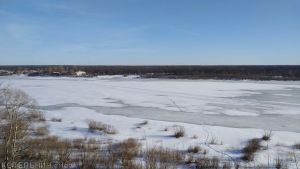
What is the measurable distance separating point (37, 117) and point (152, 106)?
19.6 feet

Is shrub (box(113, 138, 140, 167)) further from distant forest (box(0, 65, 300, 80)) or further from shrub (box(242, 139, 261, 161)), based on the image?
distant forest (box(0, 65, 300, 80))

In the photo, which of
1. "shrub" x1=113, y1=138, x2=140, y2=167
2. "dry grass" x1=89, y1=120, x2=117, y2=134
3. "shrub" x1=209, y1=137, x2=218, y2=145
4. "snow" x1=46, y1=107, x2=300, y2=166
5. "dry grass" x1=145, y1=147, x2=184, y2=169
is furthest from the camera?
"dry grass" x1=89, y1=120, x2=117, y2=134

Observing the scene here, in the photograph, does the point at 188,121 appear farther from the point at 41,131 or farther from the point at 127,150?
the point at 41,131

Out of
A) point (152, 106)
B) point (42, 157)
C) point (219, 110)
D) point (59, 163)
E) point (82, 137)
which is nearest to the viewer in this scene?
point (59, 163)

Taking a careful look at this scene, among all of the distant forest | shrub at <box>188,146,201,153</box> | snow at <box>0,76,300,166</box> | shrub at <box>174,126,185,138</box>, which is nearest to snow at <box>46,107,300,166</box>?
snow at <box>0,76,300,166</box>

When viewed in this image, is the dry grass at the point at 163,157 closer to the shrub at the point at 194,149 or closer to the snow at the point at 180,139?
the shrub at the point at 194,149

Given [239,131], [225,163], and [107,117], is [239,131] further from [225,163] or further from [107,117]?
[107,117]

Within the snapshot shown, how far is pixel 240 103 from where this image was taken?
16.6 metres

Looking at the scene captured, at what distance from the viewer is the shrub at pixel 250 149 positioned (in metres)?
7.16

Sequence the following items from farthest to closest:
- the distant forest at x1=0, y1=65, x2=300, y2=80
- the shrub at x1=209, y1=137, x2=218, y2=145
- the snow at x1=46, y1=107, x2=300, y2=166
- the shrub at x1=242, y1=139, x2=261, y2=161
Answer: the distant forest at x1=0, y1=65, x2=300, y2=80
the shrub at x1=209, y1=137, x2=218, y2=145
the snow at x1=46, y1=107, x2=300, y2=166
the shrub at x1=242, y1=139, x2=261, y2=161

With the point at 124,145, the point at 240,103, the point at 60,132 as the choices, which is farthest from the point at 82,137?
the point at 240,103

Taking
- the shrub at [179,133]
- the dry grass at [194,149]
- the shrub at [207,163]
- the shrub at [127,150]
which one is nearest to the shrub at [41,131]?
the shrub at [127,150]

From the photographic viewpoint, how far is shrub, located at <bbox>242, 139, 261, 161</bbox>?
282 inches

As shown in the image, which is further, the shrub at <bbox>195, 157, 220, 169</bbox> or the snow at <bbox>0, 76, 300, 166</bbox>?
the snow at <bbox>0, 76, 300, 166</bbox>
